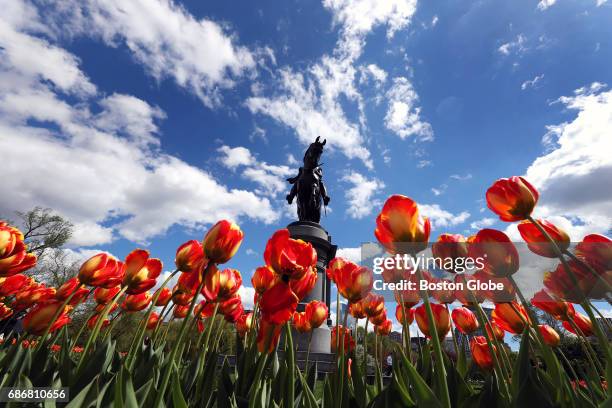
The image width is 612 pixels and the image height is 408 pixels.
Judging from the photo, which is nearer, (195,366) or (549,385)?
(549,385)

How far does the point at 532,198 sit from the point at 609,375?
0.49m

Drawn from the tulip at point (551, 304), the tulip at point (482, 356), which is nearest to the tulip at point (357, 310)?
the tulip at point (482, 356)

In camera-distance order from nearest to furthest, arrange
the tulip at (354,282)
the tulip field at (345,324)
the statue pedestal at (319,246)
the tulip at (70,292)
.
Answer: the tulip field at (345,324) → the tulip at (354,282) → the tulip at (70,292) → the statue pedestal at (319,246)

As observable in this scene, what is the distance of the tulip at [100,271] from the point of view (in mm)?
1466

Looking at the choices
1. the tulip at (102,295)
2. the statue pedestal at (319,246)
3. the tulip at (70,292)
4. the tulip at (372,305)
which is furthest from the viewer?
the statue pedestal at (319,246)

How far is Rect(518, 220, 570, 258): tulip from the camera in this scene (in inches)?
38.3

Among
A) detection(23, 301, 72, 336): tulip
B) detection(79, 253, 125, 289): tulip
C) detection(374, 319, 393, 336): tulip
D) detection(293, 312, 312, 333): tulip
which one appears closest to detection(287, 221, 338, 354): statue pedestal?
detection(374, 319, 393, 336): tulip

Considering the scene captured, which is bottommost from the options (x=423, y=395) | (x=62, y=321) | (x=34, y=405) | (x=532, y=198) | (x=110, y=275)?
(x=34, y=405)

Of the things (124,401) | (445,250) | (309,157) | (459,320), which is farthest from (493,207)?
(309,157)

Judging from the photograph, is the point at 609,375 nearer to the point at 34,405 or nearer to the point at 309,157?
the point at 34,405

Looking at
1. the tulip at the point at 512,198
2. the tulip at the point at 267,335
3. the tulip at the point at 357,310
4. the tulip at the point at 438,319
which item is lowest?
the tulip at the point at 267,335

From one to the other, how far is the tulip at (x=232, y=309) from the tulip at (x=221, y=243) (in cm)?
65

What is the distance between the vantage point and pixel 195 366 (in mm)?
1324

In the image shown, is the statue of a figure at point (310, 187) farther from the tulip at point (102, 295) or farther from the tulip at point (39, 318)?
the tulip at point (39, 318)
